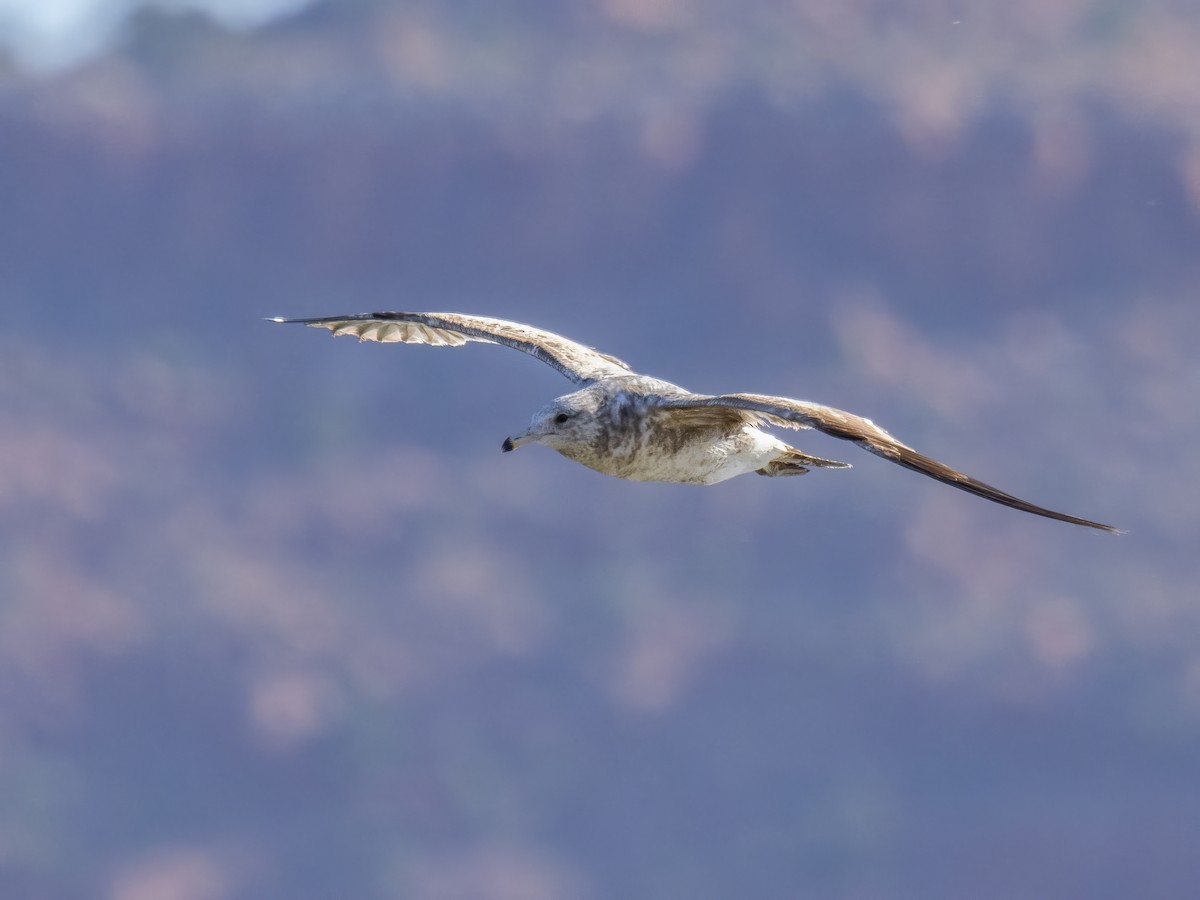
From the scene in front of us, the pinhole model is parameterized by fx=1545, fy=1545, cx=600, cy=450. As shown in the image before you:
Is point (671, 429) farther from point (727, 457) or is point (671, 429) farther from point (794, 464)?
point (794, 464)

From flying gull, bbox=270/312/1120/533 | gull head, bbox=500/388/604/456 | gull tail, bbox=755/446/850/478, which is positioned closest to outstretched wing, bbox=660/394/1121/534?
flying gull, bbox=270/312/1120/533

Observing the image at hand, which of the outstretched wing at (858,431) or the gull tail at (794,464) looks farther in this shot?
the gull tail at (794,464)

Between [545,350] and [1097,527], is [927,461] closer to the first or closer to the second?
[1097,527]

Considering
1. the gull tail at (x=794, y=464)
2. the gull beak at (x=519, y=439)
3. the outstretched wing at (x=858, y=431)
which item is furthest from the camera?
the gull tail at (x=794, y=464)

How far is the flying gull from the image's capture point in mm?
8945

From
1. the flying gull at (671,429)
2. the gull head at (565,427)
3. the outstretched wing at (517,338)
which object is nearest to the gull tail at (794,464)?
the flying gull at (671,429)

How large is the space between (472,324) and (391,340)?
197cm

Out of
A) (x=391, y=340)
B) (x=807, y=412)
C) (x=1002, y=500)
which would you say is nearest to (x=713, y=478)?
(x=807, y=412)

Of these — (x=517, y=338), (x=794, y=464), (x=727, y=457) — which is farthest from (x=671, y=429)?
(x=517, y=338)

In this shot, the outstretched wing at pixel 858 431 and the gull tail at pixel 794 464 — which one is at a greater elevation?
the gull tail at pixel 794 464

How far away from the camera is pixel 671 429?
34.6 ft

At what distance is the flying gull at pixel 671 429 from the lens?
895 centimetres

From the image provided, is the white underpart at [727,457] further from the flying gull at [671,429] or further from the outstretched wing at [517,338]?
the outstretched wing at [517,338]

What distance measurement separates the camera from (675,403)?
10.0 meters
